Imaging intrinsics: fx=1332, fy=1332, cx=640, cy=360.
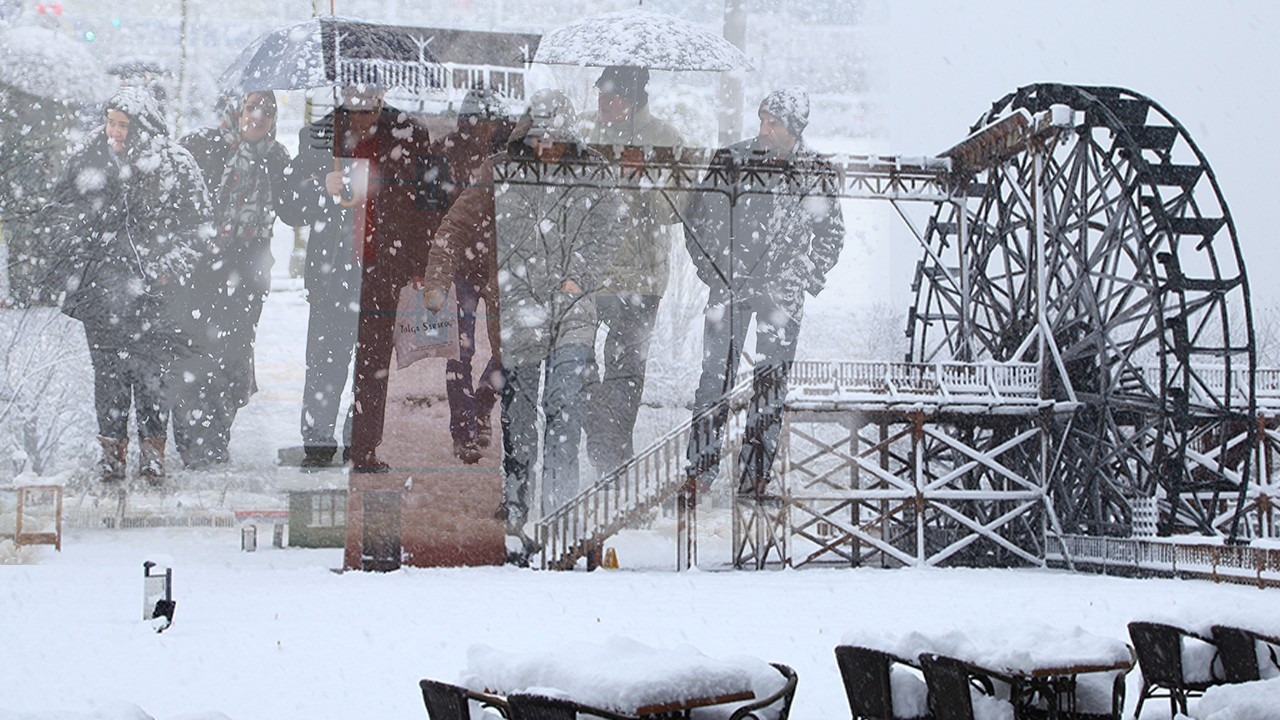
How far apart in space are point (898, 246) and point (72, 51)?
40.5 feet

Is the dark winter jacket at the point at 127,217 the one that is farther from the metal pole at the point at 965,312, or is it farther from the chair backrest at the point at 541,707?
the metal pole at the point at 965,312

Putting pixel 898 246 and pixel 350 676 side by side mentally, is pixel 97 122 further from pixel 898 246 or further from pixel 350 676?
pixel 898 246

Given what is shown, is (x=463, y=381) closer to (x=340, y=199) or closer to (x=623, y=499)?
(x=623, y=499)

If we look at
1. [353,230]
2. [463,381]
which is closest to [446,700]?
[353,230]

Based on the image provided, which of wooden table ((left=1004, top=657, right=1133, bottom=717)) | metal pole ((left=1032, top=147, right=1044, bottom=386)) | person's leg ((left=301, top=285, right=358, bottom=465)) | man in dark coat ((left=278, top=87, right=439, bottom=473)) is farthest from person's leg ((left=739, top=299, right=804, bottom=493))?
wooden table ((left=1004, top=657, right=1133, bottom=717))

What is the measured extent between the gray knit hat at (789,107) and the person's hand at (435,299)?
3738mm

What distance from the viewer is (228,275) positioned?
9.90m

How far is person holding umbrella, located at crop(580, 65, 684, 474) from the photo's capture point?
11078 millimetres

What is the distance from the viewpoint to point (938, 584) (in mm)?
15992

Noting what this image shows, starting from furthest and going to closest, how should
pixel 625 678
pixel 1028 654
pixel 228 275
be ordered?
pixel 228 275
pixel 1028 654
pixel 625 678

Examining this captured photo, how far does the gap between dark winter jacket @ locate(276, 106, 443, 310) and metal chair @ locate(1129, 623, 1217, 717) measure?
6.39 meters

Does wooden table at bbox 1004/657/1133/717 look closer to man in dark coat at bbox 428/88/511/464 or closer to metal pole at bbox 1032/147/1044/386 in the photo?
man in dark coat at bbox 428/88/511/464

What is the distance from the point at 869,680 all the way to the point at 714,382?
8749 millimetres

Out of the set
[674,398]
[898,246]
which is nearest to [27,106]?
[674,398]
